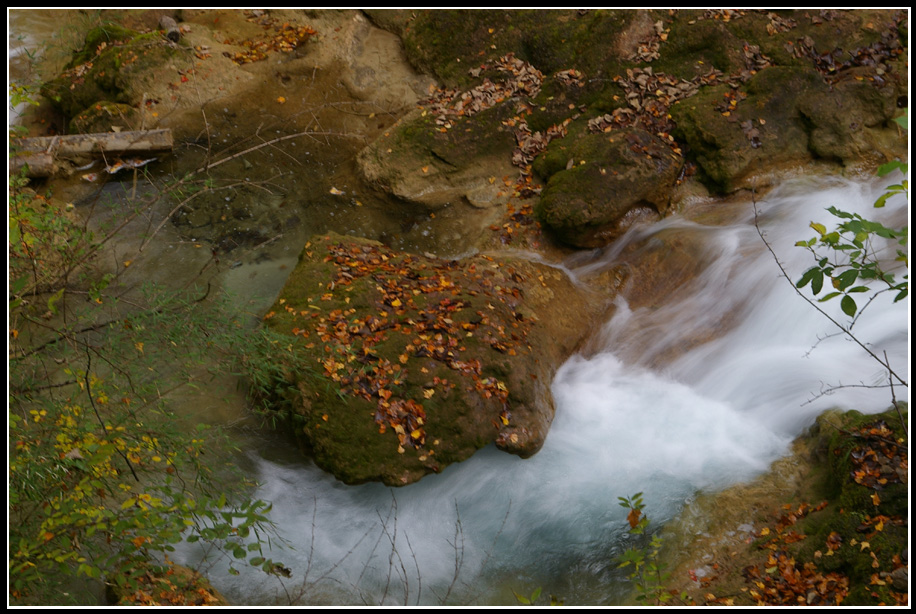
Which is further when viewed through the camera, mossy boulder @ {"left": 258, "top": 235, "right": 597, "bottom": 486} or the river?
mossy boulder @ {"left": 258, "top": 235, "right": 597, "bottom": 486}

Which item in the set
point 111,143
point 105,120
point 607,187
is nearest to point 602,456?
point 607,187

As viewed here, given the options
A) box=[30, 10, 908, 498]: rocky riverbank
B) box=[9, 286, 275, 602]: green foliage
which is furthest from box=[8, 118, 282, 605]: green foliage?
box=[30, 10, 908, 498]: rocky riverbank

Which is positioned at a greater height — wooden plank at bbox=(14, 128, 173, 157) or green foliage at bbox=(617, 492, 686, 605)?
wooden plank at bbox=(14, 128, 173, 157)

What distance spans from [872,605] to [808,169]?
17.7ft

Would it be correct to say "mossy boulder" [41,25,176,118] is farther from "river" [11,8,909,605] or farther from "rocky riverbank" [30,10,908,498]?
"river" [11,8,909,605]

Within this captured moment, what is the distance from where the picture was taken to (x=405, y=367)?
5.99 metres

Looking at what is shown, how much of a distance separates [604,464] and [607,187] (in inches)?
125

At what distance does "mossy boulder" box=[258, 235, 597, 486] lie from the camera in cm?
577

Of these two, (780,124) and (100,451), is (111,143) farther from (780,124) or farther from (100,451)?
(780,124)

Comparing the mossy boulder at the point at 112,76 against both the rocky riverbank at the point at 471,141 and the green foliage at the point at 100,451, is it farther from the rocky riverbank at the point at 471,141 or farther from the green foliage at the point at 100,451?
the green foliage at the point at 100,451

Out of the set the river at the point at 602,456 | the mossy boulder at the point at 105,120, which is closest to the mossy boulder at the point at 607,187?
the river at the point at 602,456

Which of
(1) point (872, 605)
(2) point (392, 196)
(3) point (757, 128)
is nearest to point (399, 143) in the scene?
(2) point (392, 196)

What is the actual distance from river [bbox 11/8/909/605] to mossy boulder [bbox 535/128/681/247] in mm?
910

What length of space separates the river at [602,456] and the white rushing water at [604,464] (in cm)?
1
